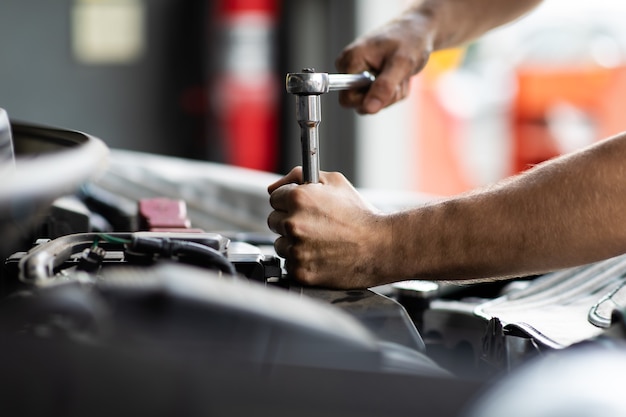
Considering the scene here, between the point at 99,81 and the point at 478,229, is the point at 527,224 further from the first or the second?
the point at 99,81

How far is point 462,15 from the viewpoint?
1665 millimetres

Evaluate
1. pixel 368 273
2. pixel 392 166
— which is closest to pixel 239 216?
pixel 368 273

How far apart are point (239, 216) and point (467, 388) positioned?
1047mm

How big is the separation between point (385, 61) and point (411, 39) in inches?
3.1

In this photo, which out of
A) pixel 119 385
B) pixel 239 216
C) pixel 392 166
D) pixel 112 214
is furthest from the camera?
pixel 392 166

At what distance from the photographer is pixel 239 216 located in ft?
5.26

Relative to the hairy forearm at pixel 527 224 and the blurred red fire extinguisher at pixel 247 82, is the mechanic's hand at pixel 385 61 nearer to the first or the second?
the hairy forearm at pixel 527 224

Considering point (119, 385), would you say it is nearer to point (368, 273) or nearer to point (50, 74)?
point (368, 273)

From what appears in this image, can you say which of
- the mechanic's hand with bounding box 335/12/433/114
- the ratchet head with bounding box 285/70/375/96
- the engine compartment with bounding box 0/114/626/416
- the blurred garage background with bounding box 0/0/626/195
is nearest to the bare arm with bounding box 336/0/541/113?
the mechanic's hand with bounding box 335/12/433/114

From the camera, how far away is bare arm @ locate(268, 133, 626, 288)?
937 mm

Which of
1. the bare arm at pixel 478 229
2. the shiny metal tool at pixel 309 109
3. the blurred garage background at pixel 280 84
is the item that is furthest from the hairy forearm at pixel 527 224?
the blurred garage background at pixel 280 84

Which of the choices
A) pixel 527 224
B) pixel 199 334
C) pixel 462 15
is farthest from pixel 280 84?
pixel 199 334

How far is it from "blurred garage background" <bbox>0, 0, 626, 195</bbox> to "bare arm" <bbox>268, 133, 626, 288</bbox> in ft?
13.0

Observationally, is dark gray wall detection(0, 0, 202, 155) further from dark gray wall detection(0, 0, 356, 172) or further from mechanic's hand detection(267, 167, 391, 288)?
mechanic's hand detection(267, 167, 391, 288)
